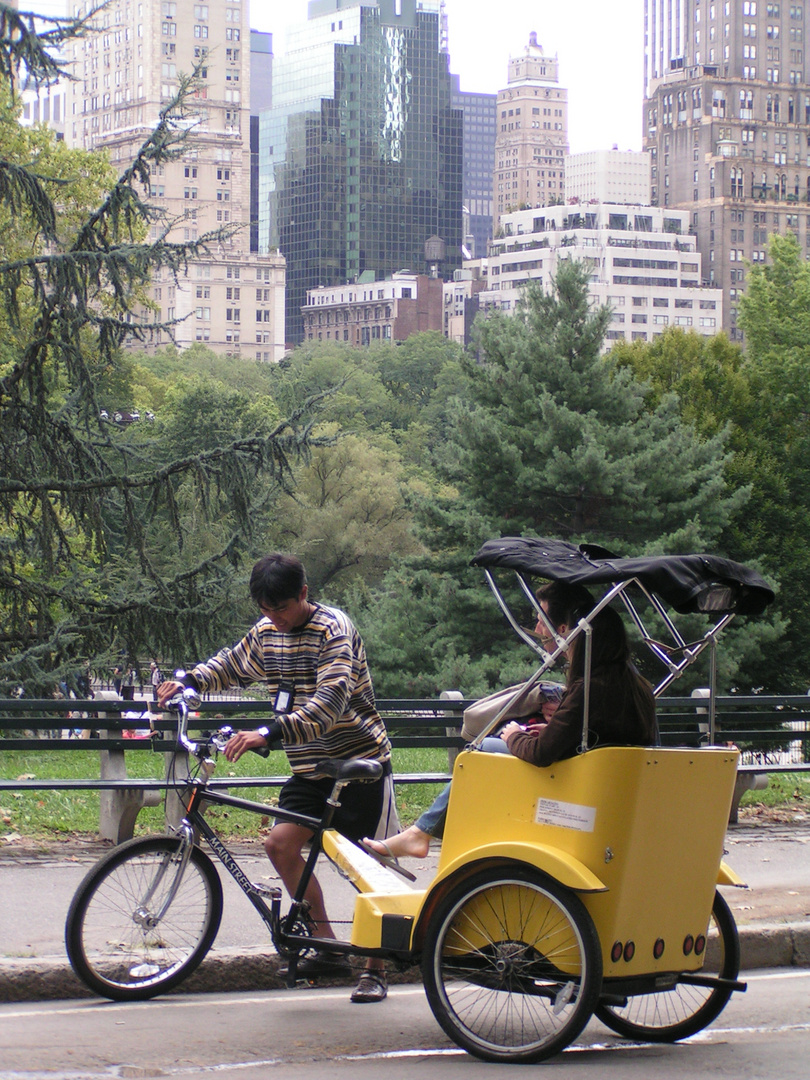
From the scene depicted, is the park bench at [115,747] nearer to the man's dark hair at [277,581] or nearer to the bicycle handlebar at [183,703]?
the bicycle handlebar at [183,703]

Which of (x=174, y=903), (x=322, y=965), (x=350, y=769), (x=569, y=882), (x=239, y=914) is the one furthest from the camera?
(x=239, y=914)

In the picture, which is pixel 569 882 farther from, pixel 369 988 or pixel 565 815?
pixel 369 988

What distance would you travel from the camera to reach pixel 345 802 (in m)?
6.25

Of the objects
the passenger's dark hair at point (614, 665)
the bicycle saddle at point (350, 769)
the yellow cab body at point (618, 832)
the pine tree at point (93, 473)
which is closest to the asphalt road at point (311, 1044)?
the yellow cab body at point (618, 832)

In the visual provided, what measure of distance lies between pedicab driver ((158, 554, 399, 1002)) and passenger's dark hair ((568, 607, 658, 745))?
96 centimetres

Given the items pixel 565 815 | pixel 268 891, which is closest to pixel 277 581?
pixel 268 891

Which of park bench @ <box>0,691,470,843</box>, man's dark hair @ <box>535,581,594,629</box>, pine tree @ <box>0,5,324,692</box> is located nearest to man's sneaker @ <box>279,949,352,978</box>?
man's dark hair @ <box>535,581,594,629</box>

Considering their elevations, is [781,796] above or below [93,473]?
below

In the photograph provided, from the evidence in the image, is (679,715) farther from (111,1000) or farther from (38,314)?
(38,314)

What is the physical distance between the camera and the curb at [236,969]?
21.1 feet

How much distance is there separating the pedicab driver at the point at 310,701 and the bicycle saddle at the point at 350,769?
0.13 meters

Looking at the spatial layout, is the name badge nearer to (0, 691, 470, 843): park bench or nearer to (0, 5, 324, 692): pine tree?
(0, 691, 470, 843): park bench

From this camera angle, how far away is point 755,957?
7.60 m

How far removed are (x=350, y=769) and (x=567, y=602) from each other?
3.61 ft
